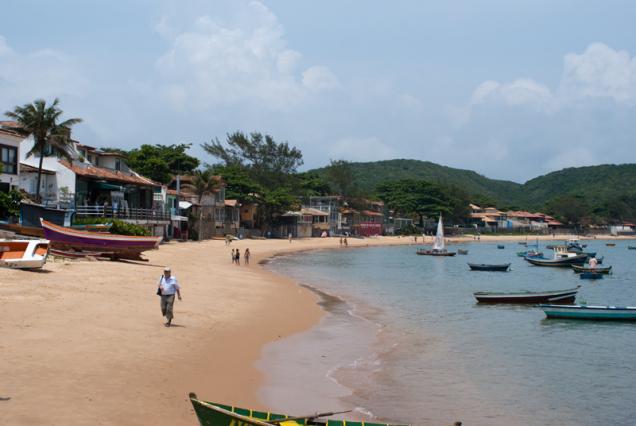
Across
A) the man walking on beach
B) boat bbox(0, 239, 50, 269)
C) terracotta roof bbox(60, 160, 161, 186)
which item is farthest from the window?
the man walking on beach

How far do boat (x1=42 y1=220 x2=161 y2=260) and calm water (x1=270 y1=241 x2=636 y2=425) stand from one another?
12308 mm

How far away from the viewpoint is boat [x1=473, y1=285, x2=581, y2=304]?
114 feet

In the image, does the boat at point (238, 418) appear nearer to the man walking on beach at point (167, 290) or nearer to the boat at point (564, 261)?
the man walking on beach at point (167, 290)

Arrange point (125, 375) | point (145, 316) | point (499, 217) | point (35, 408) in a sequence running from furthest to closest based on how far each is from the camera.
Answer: point (499, 217)
point (145, 316)
point (125, 375)
point (35, 408)

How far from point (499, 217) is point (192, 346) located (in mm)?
180040

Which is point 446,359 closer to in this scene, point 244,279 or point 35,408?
point 35,408

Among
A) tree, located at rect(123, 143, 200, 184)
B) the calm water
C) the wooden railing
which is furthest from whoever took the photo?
tree, located at rect(123, 143, 200, 184)

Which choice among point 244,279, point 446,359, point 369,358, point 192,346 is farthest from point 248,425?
point 244,279

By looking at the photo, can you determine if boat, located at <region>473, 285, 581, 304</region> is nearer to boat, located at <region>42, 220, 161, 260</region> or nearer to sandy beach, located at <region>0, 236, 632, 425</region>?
sandy beach, located at <region>0, 236, 632, 425</region>

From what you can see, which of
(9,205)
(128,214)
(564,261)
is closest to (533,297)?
(9,205)

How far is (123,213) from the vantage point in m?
58.0

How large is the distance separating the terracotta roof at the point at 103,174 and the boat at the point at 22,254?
29058mm

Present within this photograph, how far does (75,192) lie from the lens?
54156 mm

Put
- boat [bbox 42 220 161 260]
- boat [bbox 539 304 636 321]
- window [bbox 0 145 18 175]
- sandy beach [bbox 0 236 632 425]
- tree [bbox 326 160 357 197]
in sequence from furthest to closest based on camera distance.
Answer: tree [bbox 326 160 357 197], window [bbox 0 145 18 175], boat [bbox 42 220 161 260], boat [bbox 539 304 636 321], sandy beach [bbox 0 236 632 425]
